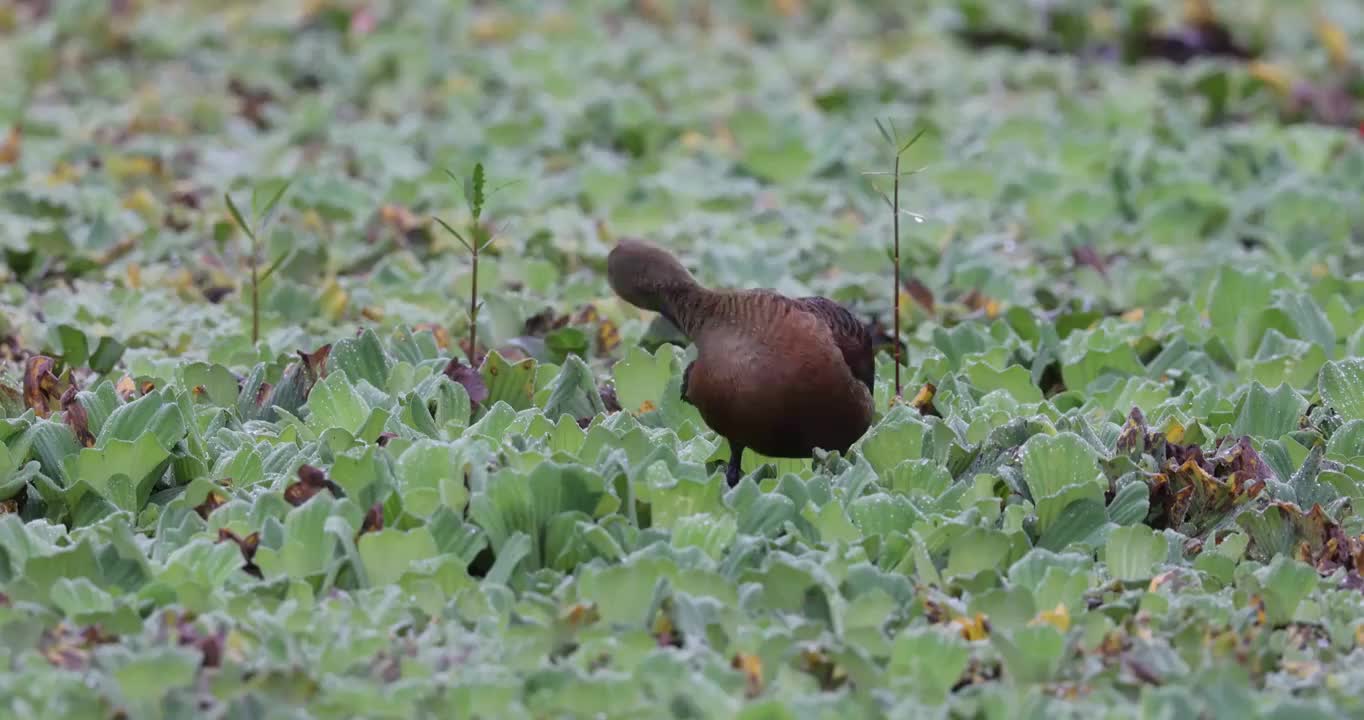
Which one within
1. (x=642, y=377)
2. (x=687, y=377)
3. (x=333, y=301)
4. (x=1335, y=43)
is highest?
(x=1335, y=43)

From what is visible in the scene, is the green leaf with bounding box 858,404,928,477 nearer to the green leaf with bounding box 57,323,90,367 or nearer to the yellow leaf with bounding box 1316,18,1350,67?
the green leaf with bounding box 57,323,90,367

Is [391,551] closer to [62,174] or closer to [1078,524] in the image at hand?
[1078,524]

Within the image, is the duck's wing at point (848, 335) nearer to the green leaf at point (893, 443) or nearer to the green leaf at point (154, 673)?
the green leaf at point (893, 443)

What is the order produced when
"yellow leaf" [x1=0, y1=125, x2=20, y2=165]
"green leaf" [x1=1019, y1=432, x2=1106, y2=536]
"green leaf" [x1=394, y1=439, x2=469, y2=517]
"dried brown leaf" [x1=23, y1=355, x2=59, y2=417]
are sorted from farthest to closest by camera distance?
"yellow leaf" [x1=0, y1=125, x2=20, y2=165] < "dried brown leaf" [x1=23, y1=355, x2=59, y2=417] < "green leaf" [x1=1019, y1=432, x2=1106, y2=536] < "green leaf" [x1=394, y1=439, x2=469, y2=517]

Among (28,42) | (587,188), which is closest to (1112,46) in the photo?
(587,188)

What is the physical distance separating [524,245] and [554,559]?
2906 mm

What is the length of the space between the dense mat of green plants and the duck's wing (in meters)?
0.16

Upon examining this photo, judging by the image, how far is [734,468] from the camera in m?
4.09

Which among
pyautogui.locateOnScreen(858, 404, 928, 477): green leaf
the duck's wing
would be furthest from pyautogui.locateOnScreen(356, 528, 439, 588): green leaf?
pyautogui.locateOnScreen(858, 404, 928, 477): green leaf

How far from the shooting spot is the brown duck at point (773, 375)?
12.6 ft

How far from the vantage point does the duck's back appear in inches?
151

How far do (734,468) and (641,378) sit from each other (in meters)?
0.65

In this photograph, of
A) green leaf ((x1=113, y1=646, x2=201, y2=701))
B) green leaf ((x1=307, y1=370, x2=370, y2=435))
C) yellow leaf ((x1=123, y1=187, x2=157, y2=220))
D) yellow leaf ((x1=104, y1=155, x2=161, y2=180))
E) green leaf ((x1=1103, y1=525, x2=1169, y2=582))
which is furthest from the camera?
yellow leaf ((x1=104, y1=155, x2=161, y2=180))

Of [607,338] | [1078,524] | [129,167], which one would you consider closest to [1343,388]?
[1078,524]
